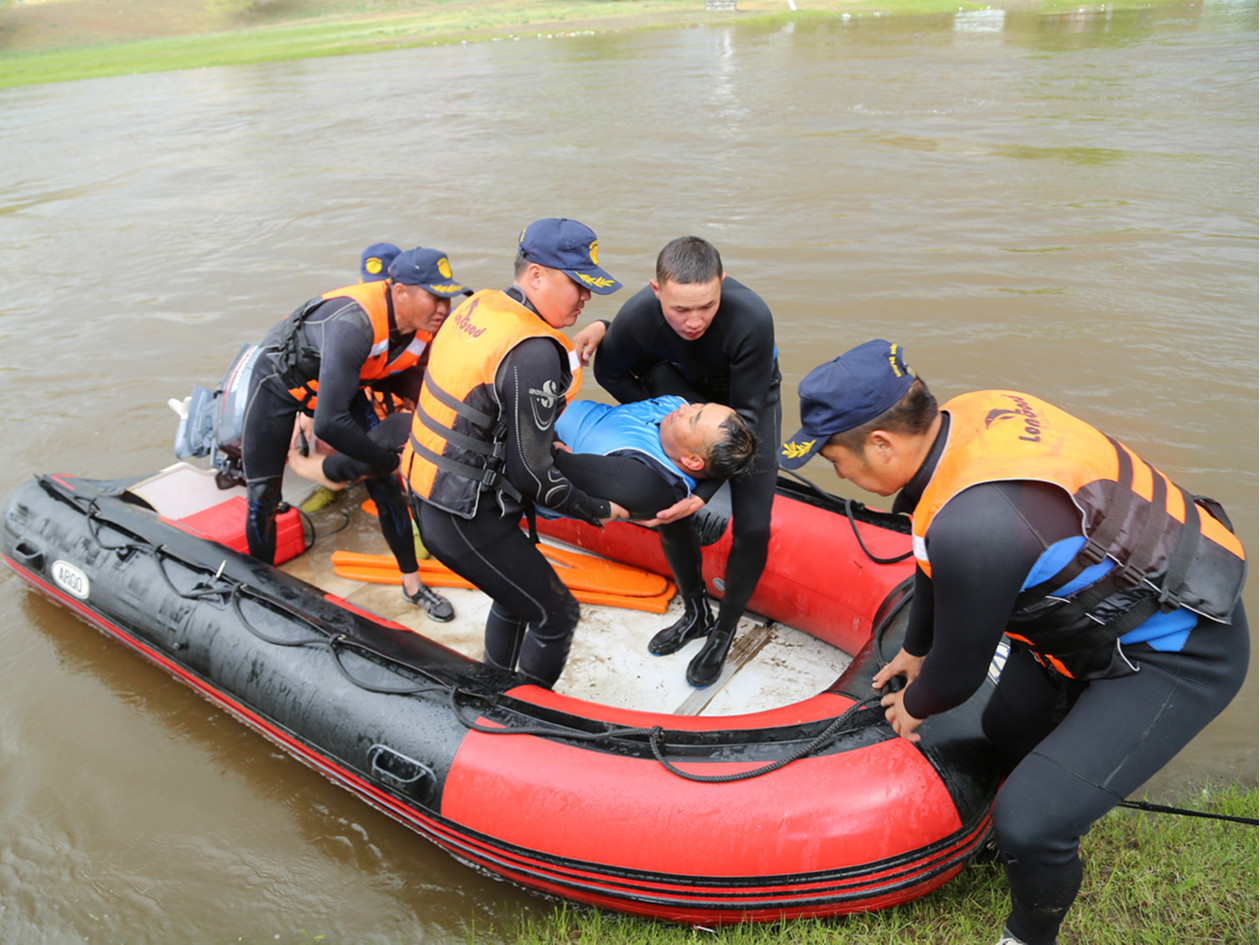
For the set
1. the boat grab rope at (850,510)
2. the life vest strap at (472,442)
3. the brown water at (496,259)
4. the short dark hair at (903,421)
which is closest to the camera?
the short dark hair at (903,421)

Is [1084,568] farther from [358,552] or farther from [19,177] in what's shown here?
[19,177]

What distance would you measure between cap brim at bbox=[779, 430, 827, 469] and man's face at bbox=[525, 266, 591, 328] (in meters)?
→ 0.82

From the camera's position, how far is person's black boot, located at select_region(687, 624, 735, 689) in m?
3.29

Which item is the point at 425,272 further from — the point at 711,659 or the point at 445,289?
the point at 711,659

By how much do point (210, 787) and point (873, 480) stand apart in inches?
107

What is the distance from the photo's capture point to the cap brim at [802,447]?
183 cm

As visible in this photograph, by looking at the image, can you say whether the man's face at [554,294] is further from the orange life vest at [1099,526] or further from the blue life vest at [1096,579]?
the blue life vest at [1096,579]

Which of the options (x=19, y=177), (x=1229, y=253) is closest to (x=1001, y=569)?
(x=1229, y=253)

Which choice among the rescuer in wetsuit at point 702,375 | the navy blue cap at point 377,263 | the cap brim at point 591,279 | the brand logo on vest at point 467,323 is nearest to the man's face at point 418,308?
the navy blue cap at point 377,263

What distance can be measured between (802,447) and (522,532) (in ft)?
3.83

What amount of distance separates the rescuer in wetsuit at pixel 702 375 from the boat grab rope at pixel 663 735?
69 centimetres

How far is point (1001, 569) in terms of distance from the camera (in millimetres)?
1651

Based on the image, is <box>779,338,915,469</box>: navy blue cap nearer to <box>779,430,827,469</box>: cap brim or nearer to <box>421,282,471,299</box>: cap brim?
<box>779,430,827,469</box>: cap brim

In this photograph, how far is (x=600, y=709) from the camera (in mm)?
2793
